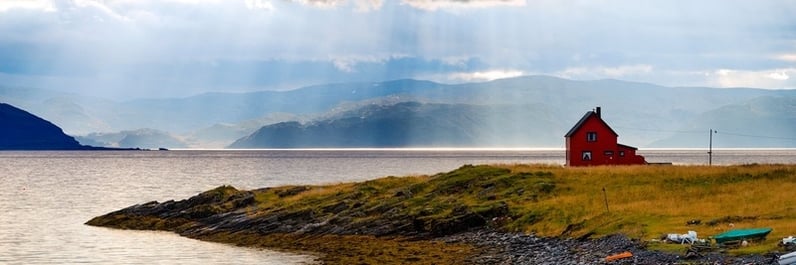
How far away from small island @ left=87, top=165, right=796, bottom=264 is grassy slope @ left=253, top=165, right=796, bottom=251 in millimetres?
119

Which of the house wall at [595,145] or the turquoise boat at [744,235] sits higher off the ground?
the house wall at [595,145]

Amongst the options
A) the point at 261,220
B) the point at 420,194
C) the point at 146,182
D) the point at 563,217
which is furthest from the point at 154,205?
the point at 146,182

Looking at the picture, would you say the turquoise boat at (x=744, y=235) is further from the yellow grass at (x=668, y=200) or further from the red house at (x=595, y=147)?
the red house at (x=595, y=147)

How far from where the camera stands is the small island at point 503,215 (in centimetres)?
5034

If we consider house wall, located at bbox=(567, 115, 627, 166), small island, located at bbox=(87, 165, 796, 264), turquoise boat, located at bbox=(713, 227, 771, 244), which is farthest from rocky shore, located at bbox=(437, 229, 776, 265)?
house wall, located at bbox=(567, 115, 627, 166)

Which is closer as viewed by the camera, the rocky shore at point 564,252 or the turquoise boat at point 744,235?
the rocky shore at point 564,252

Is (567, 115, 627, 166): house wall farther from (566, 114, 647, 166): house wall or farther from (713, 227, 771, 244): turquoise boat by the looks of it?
(713, 227, 771, 244): turquoise boat

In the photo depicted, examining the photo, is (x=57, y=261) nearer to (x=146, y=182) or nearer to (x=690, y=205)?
(x=690, y=205)

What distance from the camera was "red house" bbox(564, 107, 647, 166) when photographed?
108m

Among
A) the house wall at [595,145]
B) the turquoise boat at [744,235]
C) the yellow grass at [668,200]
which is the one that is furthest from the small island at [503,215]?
the house wall at [595,145]

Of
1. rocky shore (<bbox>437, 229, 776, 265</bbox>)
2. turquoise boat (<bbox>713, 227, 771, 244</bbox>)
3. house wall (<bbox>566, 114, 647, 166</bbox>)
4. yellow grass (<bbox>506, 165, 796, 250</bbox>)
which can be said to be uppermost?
house wall (<bbox>566, 114, 647, 166</bbox>)

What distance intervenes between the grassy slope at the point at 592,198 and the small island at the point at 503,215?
0.39 feet

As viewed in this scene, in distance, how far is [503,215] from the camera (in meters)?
67.6

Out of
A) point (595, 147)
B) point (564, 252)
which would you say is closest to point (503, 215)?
point (564, 252)
